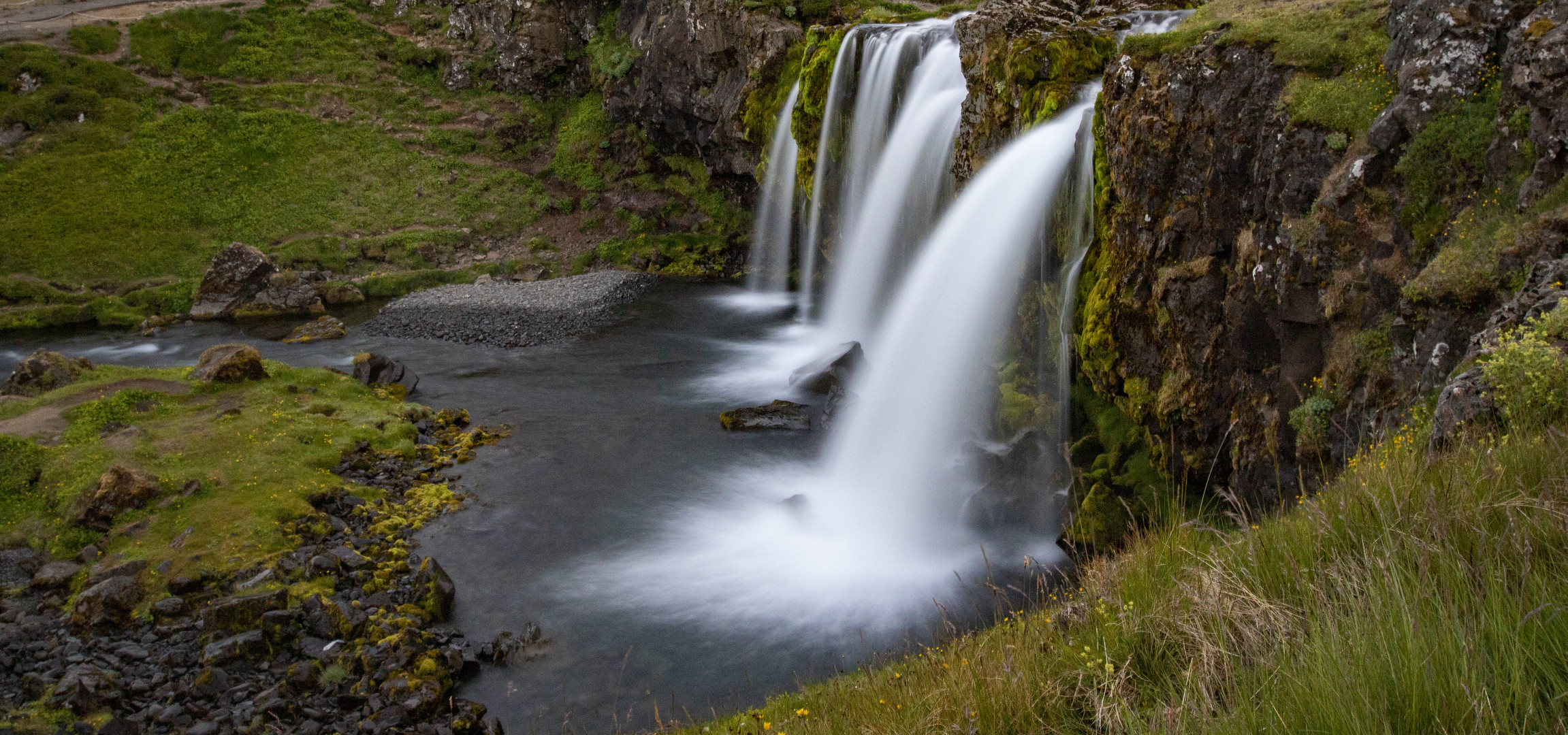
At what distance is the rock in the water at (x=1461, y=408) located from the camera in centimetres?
611

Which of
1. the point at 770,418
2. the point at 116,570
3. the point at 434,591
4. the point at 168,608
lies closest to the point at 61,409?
the point at 116,570

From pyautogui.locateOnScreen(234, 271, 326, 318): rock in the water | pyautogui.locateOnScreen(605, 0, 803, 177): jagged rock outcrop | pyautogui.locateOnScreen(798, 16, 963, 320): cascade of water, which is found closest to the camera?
pyautogui.locateOnScreen(798, 16, 963, 320): cascade of water

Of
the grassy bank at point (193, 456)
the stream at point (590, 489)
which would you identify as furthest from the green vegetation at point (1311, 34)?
the grassy bank at point (193, 456)

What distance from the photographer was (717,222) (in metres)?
39.6

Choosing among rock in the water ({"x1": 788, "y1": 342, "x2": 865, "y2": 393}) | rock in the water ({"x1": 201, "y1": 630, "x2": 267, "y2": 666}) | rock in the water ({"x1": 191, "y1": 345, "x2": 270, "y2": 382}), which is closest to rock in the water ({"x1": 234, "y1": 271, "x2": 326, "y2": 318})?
rock in the water ({"x1": 191, "y1": 345, "x2": 270, "y2": 382})

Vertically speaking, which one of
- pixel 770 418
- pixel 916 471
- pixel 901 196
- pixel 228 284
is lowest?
pixel 770 418

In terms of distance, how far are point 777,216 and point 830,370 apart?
15.7 metres

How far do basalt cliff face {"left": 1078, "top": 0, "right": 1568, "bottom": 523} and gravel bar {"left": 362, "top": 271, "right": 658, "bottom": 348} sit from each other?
1915 centimetres

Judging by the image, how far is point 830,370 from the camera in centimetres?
2138

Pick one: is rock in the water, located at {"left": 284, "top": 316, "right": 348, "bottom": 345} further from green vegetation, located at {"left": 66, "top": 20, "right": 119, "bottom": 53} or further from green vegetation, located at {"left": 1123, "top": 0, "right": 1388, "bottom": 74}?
green vegetation, located at {"left": 66, "top": 20, "right": 119, "bottom": 53}

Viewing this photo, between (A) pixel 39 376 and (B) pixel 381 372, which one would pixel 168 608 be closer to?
(B) pixel 381 372

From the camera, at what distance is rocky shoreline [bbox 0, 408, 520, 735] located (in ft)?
31.2

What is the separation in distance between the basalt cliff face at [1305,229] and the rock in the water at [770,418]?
7.28 m

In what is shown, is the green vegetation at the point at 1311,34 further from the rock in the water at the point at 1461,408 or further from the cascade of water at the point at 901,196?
the cascade of water at the point at 901,196
